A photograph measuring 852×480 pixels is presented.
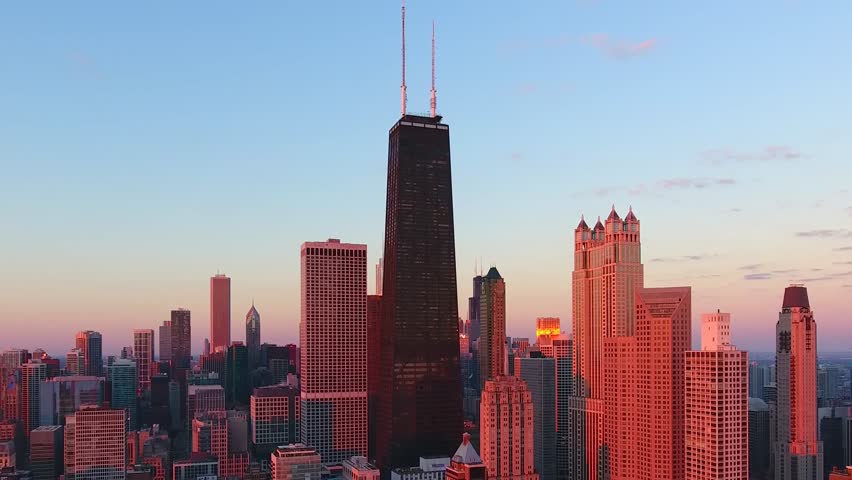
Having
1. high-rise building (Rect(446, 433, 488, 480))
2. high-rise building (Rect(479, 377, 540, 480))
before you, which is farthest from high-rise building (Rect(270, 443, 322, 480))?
high-rise building (Rect(446, 433, 488, 480))

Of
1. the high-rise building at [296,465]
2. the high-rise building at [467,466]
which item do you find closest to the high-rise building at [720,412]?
the high-rise building at [467,466]

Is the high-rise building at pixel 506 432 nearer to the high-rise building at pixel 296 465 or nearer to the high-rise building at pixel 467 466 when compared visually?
the high-rise building at pixel 467 466

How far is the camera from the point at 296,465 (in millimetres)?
190750

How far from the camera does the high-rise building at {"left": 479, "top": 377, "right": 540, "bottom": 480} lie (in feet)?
520

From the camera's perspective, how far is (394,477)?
620 ft

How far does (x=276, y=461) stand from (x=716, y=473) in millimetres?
110352

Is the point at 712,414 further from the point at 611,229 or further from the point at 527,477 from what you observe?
the point at 611,229

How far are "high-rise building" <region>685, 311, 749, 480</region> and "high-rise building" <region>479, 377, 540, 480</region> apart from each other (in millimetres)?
38797

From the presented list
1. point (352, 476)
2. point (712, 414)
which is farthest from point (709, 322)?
point (352, 476)

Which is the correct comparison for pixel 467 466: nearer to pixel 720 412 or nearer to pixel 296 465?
pixel 720 412

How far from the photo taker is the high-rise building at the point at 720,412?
12762cm

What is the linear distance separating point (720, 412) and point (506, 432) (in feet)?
156

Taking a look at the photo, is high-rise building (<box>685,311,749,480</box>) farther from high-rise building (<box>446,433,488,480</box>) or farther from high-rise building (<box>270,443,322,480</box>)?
high-rise building (<box>270,443,322,480</box>)

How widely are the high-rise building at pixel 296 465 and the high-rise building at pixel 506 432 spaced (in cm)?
5332
